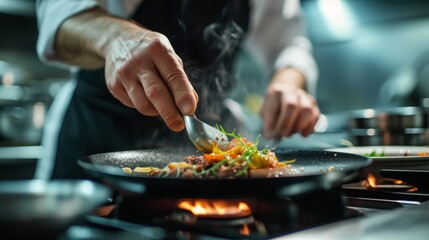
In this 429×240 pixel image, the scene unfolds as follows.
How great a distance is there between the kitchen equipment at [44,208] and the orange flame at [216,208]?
0.57 feet

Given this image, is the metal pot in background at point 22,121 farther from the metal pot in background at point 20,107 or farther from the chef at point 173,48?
the chef at point 173,48

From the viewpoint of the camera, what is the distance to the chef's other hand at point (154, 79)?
83cm

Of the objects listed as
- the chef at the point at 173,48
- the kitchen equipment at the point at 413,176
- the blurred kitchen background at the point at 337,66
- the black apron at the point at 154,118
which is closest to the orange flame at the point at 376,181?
the kitchen equipment at the point at 413,176

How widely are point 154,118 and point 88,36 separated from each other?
0.45 metres

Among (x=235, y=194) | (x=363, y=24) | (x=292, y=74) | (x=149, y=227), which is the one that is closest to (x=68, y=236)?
(x=149, y=227)

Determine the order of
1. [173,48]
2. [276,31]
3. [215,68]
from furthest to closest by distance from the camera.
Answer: [276,31] < [215,68] < [173,48]

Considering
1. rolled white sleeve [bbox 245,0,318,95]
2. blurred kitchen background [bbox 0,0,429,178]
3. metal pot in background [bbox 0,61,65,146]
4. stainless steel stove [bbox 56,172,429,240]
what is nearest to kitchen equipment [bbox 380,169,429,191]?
stainless steel stove [bbox 56,172,429,240]

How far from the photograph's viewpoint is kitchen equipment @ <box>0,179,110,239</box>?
44cm

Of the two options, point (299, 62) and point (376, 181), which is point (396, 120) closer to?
point (299, 62)

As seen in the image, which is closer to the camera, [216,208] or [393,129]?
[216,208]

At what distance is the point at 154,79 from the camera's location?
833 millimetres

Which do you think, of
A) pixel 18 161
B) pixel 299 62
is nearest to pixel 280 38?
pixel 299 62

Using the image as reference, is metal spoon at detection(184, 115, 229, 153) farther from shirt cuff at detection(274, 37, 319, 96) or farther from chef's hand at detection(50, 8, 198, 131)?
shirt cuff at detection(274, 37, 319, 96)

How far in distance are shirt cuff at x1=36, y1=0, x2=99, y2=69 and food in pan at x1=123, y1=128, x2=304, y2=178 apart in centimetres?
57
